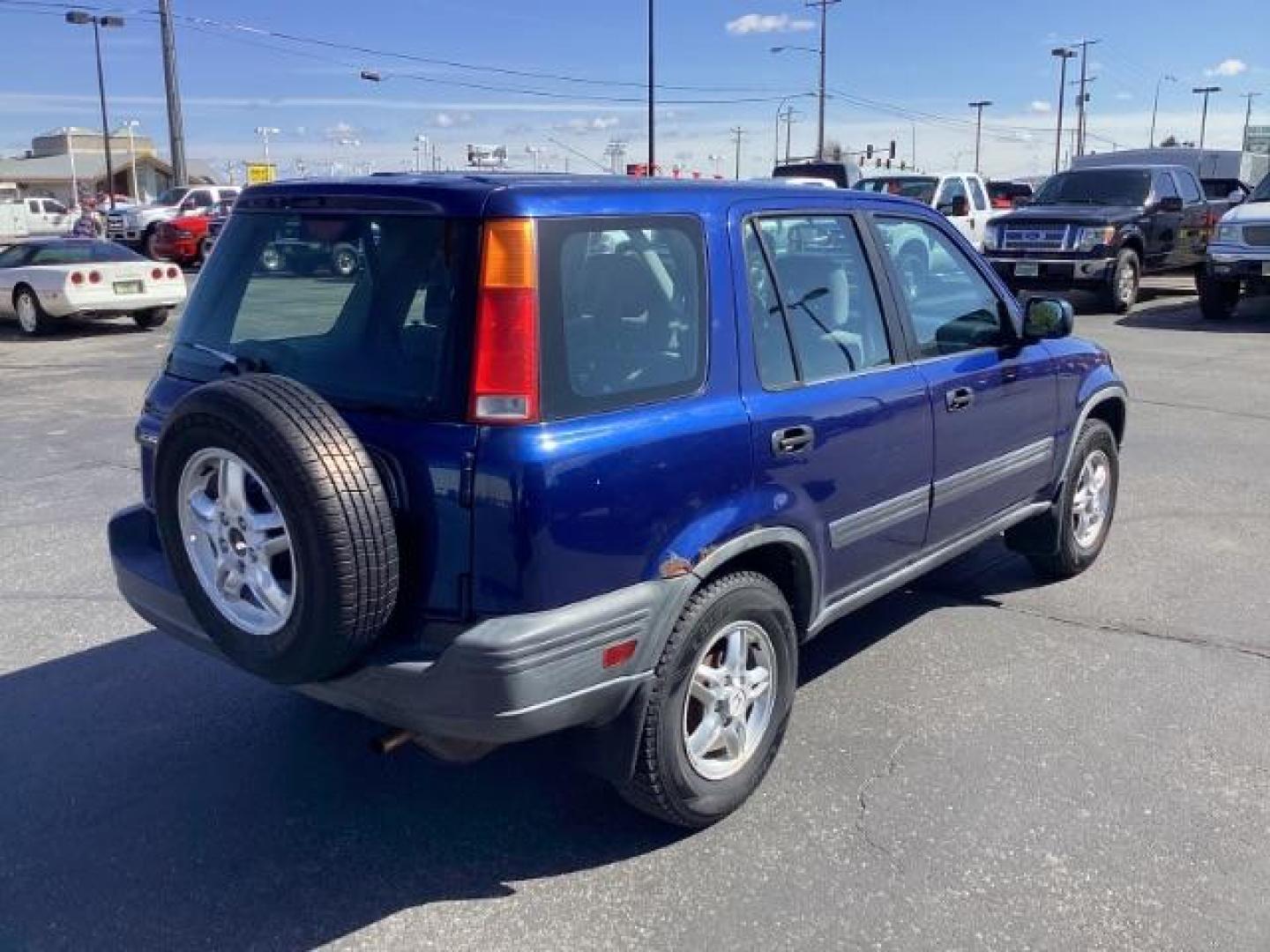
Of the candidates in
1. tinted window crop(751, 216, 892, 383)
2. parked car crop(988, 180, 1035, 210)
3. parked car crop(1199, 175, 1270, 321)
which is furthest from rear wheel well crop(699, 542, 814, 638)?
parked car crop(988, 180, 1035, 210)

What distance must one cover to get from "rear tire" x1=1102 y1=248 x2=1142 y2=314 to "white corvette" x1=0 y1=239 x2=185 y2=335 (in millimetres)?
13291

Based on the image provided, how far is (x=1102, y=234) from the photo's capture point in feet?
53.2

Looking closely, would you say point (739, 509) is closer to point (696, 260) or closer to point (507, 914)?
point (696, 260)

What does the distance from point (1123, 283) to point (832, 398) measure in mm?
14958

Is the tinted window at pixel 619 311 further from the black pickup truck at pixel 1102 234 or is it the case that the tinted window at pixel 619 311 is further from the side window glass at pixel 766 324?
the black pickup truck at pixel 1102 234

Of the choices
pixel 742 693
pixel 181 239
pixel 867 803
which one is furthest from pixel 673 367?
pixel 181 239

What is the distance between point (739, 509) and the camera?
3143 millimetres

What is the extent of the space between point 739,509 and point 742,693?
583 millimetres

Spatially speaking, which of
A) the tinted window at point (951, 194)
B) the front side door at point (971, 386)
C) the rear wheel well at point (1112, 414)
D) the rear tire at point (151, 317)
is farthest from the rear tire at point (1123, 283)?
the rear tire at point (151, 317)

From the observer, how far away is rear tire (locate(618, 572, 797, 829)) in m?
3.05

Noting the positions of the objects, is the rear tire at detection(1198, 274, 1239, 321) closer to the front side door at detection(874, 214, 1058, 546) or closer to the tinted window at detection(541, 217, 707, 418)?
the front side door at detection(874, 214, 1058, 546)

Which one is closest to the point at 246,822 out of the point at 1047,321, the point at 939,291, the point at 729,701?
the point at 729,701

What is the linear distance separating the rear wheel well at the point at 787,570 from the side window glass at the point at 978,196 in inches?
749

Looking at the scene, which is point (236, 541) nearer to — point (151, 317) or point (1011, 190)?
point (151, 317)
